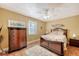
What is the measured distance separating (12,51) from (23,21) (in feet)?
2.36

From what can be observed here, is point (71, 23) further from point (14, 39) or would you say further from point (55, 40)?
point (14, 39)

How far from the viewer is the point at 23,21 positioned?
2.01 metres

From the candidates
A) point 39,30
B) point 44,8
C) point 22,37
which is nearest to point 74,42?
point 39,30

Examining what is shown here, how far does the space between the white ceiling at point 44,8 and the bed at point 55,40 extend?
13.6 inches

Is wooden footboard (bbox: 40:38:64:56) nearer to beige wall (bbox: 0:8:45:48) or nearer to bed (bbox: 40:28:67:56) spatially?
bed (bbox: 40:28:67:56)

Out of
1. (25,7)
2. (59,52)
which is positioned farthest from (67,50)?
(25,7)

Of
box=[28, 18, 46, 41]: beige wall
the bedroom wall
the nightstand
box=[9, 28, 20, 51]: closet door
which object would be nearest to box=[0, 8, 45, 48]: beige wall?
box=[28, 18, 46, 41]: beige wall

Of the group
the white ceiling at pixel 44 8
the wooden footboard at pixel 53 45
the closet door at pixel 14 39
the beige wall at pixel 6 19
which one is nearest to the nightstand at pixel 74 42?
the wooden footboard at pixel 53 45

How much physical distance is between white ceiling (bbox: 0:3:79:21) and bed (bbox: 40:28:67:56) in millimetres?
345

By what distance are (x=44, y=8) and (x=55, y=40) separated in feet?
2.48

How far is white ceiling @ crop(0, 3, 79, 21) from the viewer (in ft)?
5.96

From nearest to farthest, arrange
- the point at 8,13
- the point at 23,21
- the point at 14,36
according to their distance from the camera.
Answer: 1. the point at 8,13
2. the point at 23,21
3. the point at 14,36

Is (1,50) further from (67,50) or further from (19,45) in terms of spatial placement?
(67,50)

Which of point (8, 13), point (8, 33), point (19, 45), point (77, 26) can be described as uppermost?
point (8, 13)
